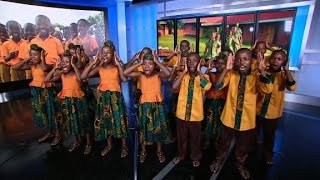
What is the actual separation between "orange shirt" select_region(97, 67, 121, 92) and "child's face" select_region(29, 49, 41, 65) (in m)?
0.94

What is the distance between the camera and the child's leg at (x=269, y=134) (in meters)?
2.36

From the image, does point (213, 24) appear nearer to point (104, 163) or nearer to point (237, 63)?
point (237, 63)

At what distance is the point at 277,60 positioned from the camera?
7.31 feet

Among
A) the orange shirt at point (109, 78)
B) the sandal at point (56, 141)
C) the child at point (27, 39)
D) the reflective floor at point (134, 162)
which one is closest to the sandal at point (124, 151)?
the reflective floor at point (134, 162)

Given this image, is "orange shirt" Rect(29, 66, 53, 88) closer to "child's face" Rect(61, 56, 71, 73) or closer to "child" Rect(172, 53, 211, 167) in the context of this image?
"child's face" Rect(61, 56, 71, 73)

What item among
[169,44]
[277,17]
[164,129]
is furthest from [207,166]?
[169,44]

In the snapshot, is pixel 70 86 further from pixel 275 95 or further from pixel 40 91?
pixel 275 95

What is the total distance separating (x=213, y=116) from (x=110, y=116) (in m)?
1.25

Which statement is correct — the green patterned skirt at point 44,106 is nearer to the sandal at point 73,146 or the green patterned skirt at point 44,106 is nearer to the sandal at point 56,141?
the sandal at point 56,141

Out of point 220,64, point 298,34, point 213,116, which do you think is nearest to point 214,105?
point 213,116

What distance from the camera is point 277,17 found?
4285mm

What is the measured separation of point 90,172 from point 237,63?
76.5 inches

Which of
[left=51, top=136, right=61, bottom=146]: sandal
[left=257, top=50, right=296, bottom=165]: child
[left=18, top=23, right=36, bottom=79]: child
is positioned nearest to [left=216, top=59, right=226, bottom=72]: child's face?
[left=257, top=50, right=296, bottom=165]: child

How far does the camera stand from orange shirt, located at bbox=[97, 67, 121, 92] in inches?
98.9
